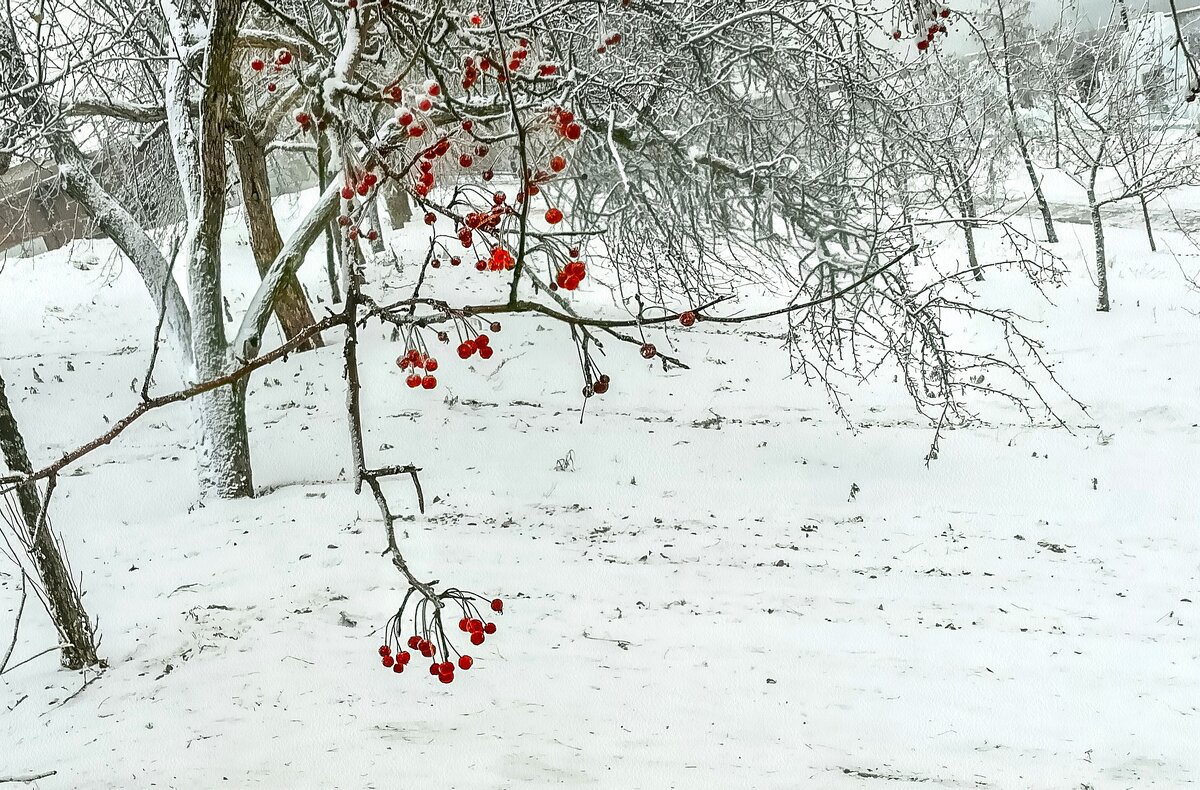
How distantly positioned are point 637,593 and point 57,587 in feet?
8.35

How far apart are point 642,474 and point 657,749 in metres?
3.32

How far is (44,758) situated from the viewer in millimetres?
2855

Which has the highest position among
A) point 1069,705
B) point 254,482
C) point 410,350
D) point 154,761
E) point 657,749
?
point 410,350

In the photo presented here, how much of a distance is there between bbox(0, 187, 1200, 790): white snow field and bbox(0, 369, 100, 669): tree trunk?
136mm

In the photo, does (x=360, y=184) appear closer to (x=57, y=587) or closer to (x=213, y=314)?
(x=57, y=587)

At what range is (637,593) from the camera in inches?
168

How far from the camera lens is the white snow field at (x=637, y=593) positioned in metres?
2.95

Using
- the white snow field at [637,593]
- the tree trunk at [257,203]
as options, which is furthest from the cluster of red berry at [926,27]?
the tree trunk at [257,203]

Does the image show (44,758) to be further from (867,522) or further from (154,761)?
(867,522)

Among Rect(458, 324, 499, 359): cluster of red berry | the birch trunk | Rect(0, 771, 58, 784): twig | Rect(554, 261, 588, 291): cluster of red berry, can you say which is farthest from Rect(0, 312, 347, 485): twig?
the birch trunk

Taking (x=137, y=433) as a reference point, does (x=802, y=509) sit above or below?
below

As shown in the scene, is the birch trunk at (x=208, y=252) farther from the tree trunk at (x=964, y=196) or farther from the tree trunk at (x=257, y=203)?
the tree trunk at (x=964, y=196)

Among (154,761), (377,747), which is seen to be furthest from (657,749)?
(154,761)

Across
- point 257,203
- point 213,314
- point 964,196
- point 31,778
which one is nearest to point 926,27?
point 31,778
